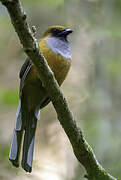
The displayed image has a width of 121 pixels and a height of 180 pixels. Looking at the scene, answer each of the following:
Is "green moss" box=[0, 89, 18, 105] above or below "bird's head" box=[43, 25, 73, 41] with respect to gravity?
below

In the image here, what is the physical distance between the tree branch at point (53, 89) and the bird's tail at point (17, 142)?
610 millimetres

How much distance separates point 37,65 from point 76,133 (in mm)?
690

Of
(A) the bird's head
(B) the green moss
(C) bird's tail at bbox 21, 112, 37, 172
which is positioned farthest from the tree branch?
(B) the green moss

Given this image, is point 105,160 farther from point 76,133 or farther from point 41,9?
point 41,9

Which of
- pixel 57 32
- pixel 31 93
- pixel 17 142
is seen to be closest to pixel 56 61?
pixel 31 93

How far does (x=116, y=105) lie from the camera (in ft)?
21.2

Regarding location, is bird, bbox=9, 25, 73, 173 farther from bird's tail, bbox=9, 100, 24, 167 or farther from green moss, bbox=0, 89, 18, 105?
green moss, bbox=0, 89, 18, 105

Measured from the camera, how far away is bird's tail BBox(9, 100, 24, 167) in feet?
12.6

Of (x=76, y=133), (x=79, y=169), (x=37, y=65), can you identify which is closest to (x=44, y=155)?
(x=79, y=169)

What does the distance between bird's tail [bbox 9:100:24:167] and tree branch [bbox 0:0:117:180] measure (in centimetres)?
61

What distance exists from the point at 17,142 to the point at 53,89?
95 centimetres

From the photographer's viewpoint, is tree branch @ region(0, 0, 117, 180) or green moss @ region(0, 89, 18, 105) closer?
tree branch @ region(0, 0, 117, 180)

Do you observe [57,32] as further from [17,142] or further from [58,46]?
[17,142]

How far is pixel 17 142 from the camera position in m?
3.96
